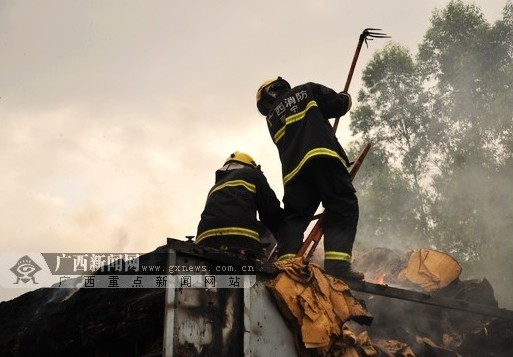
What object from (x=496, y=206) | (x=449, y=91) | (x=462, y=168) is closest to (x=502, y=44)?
(x=449, y=91)

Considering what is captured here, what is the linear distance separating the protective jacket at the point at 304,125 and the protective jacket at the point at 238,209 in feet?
1.08

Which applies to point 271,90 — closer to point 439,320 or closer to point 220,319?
point 220,319

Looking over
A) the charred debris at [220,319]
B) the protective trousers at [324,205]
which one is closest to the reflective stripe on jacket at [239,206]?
the protective trousers at [324,205]

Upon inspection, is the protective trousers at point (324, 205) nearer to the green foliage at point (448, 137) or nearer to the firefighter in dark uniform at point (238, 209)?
the firefighter in dark uniform at point (238, 209)

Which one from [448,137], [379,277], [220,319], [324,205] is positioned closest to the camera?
[220,319]

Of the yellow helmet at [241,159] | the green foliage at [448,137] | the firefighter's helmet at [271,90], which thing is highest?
the green foliage at [448,137]

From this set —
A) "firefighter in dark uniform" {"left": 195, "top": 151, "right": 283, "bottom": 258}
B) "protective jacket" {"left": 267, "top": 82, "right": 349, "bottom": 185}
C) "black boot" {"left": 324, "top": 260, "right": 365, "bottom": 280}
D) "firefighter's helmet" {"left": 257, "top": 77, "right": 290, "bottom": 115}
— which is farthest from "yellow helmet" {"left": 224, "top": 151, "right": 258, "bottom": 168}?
"black boot" {"left": 324, "top": 260, "right": 365, "bottom": 280}

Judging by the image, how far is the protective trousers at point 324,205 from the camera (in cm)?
454

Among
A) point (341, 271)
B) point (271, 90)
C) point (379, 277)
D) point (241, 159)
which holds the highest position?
point (271, 90)

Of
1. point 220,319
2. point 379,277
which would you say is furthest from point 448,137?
point 220,319

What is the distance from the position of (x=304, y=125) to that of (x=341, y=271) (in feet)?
4.78

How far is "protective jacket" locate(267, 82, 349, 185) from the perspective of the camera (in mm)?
4695

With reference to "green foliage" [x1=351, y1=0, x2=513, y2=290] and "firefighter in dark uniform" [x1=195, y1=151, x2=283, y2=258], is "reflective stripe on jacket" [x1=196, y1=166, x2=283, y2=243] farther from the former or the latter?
"green foliage" [x1=351, y1=0, x2=513, y2=290]

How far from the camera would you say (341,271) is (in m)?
4.27
